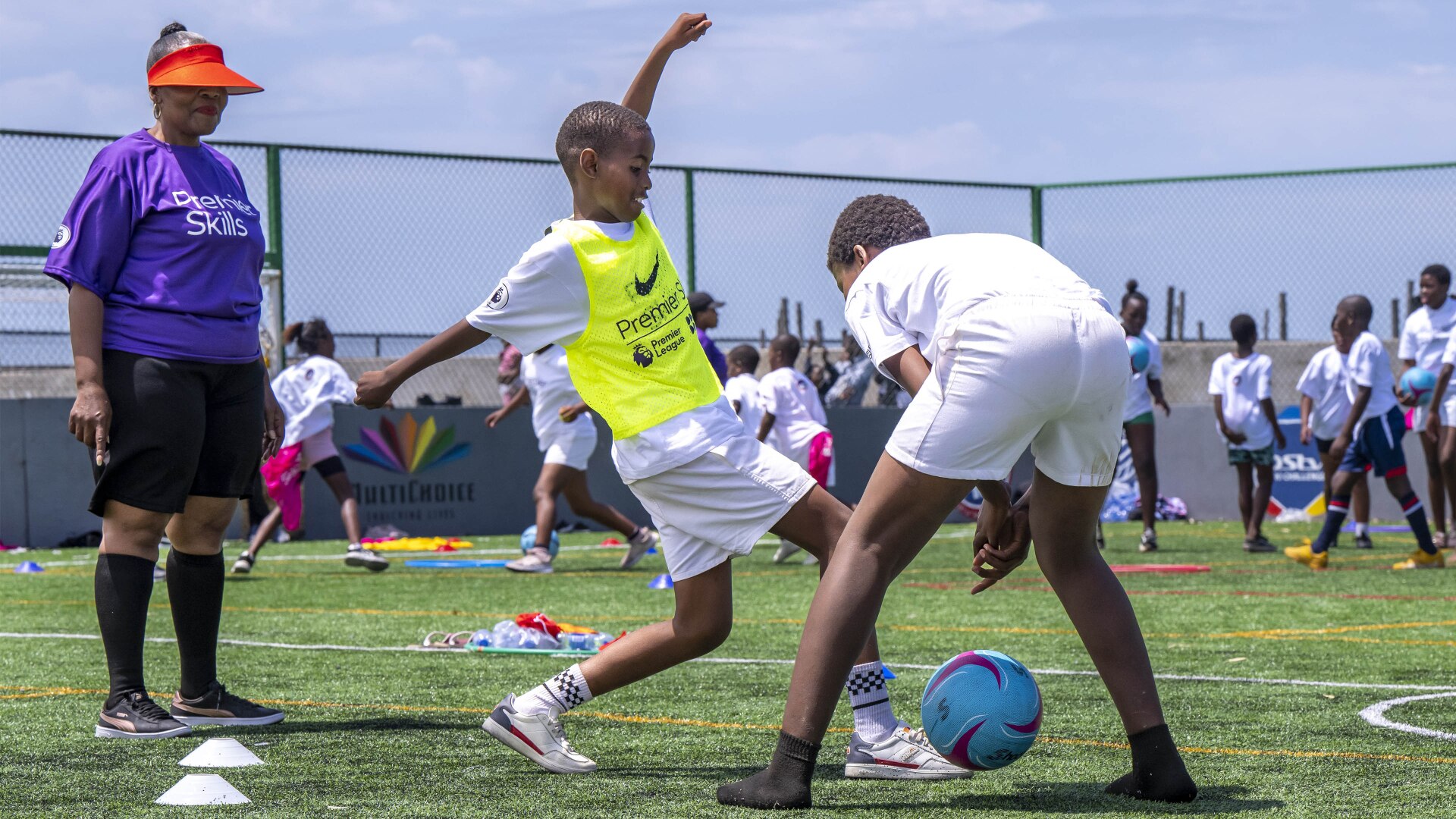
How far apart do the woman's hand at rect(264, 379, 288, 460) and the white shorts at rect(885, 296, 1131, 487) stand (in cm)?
252

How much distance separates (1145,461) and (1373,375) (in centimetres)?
209

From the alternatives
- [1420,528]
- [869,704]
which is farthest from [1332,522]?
[869,704]

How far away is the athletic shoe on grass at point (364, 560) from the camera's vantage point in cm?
1223

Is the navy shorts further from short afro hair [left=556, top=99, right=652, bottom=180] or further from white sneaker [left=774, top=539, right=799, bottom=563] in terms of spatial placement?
short afro hair [left=556, top=99, right=652, bottom=180]

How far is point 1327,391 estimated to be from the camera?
46.4 feet

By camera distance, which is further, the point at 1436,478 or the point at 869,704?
the point at 1436,478

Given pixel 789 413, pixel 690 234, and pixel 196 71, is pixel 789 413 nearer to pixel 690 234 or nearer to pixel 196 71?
pixel 690 234

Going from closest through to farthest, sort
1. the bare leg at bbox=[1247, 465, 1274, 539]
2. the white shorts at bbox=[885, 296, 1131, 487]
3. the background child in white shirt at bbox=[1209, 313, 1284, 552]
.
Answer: the white shorts at bbox=[885, 296, 1131, 487]
the bare leg at bbox=[1247, 465, 1274, 539]
the background child in white shirt at bbox=[1209, 313, 1284, 552]

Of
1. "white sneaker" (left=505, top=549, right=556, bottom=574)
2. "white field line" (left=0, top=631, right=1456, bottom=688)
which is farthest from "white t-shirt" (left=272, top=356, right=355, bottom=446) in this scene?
"white field line" (left=0, top=631, right=1456, bottom=688)

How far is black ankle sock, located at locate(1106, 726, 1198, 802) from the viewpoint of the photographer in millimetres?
3881

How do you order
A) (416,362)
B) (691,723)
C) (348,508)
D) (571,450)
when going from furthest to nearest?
(348,508)
(571,450)
(691,723)
(416,362)

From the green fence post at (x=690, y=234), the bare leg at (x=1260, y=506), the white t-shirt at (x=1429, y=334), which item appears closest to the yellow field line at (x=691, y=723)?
the white t-shirt at (x=1429, y=334)

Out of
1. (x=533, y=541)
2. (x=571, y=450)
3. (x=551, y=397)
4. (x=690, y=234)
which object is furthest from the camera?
(x=690, y=234)

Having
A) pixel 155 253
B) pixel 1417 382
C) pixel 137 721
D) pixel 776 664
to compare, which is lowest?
pixel 776 664
